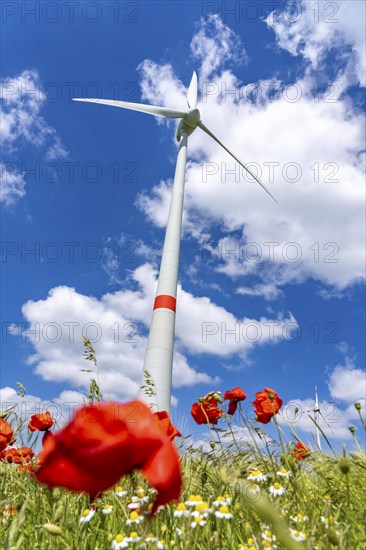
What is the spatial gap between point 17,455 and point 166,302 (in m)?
17.6

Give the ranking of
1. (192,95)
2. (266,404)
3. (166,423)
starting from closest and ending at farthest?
(166,423) < (266,404) < (192,95)

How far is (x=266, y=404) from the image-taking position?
4.04m

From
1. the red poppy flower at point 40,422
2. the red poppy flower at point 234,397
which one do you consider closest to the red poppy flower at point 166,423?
the red poppy flower at point 234,397

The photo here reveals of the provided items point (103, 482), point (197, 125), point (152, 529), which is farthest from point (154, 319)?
point (103, 482)

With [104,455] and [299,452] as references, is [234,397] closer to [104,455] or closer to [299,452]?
[299,452]

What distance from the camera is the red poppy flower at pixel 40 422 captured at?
173 inches

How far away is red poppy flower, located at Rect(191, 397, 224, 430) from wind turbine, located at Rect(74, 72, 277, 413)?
11251 millimetres

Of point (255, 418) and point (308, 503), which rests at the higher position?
point (255, 418)

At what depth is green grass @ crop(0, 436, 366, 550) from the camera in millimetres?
2393

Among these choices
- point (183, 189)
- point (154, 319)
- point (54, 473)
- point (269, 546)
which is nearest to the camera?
point (54, 473)

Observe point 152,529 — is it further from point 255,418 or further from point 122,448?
point 122,448

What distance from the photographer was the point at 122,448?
1.31 metres

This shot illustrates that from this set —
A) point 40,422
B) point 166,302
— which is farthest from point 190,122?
point 40,422

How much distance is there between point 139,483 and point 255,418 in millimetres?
1214
